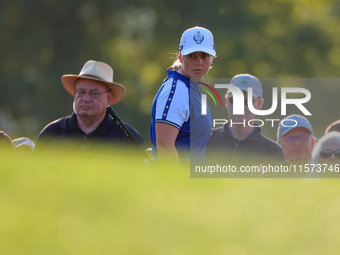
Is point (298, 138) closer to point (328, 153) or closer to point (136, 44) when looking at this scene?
point (328, 153)

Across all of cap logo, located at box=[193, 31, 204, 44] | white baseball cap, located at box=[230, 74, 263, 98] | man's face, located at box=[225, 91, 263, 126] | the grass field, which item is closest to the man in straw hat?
man's face, located at box=[225, 91, 263, 126]

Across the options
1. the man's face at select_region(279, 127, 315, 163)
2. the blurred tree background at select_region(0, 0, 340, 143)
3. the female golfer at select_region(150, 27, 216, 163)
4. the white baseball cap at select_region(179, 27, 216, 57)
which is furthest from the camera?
the blurred tree background at select_region(0, 0, 340, 143)

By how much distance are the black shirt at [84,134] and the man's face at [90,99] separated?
4.9 inches

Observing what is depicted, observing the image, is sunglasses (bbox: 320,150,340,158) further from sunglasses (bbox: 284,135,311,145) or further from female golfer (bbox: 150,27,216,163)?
female golfer (bbox: 150,27,216,163)

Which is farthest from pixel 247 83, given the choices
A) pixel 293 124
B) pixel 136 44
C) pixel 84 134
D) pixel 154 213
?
pixel 136 44

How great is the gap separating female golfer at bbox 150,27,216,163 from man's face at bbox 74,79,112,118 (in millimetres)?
1421

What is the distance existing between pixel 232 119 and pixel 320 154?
3.14 feet

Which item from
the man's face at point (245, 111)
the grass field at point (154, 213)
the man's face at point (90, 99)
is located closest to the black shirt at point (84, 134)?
the man's face at point (90, 99)

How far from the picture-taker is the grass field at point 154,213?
3.35 metres

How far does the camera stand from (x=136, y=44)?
97.1 ft

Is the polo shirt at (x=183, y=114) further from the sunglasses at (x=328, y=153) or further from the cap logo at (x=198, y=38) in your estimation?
the sunglasses at (x=328, y=153)

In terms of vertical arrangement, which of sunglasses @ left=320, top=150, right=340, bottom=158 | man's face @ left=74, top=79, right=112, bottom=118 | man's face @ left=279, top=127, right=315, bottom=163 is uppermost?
man's face @ left=74, top=79, right=112, bottom=118

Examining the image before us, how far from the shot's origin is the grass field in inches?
132

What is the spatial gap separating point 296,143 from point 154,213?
4.60m
